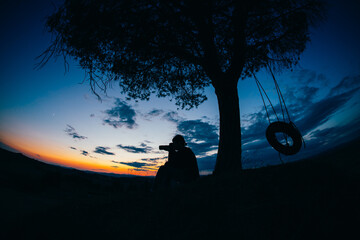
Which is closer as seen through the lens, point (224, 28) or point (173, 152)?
point (173, 152)

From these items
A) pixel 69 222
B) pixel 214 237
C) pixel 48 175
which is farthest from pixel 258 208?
pixel 48 175

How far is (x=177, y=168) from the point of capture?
5.73 m

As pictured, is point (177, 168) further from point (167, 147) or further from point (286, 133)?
point (286, 133)

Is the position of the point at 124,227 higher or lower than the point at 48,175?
lower

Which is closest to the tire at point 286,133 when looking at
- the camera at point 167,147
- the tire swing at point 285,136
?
the tire swing at point 285,136

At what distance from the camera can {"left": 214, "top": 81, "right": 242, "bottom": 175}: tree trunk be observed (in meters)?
5.91

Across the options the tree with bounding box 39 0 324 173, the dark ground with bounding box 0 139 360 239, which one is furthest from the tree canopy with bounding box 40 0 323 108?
the dark ground with bounding box 0 139 360 239

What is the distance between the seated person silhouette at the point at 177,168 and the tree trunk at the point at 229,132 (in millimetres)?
947

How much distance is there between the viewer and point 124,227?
2.92m

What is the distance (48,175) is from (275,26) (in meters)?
13.7

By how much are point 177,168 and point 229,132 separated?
227 centimetres

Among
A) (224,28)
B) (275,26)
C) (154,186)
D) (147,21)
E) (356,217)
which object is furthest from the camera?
(224,28)

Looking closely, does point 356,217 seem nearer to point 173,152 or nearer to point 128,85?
point 173,152

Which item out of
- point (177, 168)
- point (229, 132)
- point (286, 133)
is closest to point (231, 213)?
point (177, 168)
